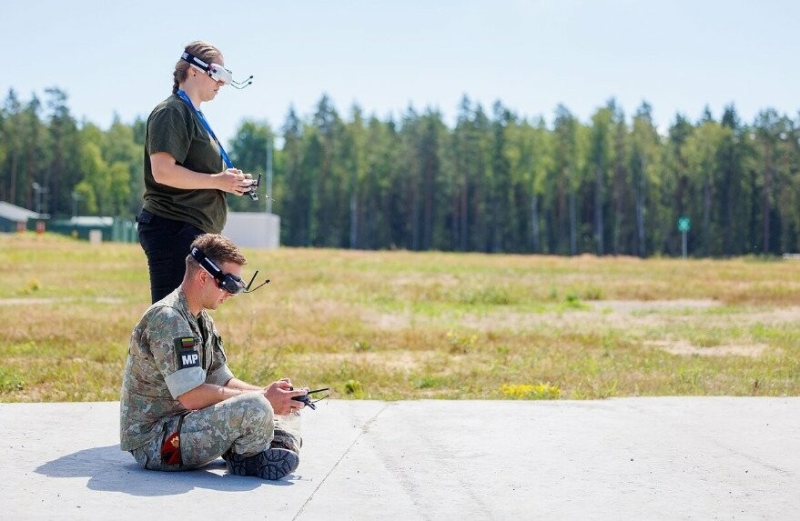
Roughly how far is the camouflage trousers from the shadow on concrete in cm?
8

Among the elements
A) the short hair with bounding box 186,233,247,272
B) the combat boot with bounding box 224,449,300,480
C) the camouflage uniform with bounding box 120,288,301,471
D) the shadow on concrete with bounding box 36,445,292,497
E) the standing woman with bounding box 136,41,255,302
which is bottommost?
the shadow on concrete with bounding box 36,445,292,497

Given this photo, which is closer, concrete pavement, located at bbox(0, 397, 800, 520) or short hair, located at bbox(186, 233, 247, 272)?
concrete pavement, located at bbox(0, 397, 800, 520)

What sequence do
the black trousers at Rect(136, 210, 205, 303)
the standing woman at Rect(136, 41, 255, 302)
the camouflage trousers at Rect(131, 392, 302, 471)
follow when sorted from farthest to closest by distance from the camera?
the black trousers at Rect(136, 210, 205, 303) < the standing woman at Rect(136, 41, 255, 302) < the camouflage trousers at Rect(131, 392, 302, 471)

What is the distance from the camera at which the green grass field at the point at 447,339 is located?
8.97 meters

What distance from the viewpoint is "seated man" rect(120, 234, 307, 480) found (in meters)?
4.88

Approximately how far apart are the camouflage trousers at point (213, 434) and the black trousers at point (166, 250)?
1059 mm

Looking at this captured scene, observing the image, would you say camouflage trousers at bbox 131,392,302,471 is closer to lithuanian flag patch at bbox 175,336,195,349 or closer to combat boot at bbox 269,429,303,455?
combat boot at bbox 269,429,303,455

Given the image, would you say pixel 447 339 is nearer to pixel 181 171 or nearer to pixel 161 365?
pixel 181 171

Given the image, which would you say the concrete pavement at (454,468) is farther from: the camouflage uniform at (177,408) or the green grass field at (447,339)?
the green grass field at (447,339)

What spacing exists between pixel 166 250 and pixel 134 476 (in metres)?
1.45

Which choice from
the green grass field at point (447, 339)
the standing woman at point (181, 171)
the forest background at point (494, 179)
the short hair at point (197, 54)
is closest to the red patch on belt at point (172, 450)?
the standing woman at point (181, 171)

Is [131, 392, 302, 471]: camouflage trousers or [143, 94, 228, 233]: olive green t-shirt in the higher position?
[143, 94, 228, 233]: olive green t-shirt

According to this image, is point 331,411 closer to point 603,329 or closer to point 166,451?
point 166,451

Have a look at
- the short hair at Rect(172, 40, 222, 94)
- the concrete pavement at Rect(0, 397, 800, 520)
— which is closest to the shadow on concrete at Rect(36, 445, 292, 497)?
the concrete pavement at Rect(0, 397, 800, 520)
